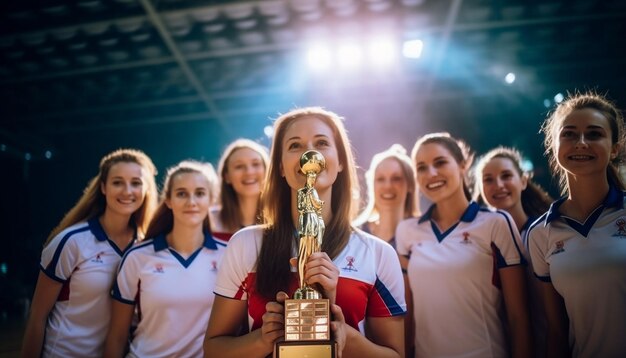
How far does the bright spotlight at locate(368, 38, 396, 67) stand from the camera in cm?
581

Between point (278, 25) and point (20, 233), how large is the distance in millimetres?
6091

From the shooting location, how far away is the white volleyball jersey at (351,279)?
5.10ft

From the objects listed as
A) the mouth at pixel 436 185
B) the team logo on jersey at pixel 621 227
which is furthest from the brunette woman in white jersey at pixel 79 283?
the team logo on jersey at pixel 621 227

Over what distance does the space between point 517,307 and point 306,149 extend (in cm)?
132

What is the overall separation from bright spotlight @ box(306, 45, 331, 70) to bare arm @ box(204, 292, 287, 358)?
15.7 feet

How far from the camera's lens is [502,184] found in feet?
9.93

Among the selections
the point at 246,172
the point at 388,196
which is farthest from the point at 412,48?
the point at 246,172

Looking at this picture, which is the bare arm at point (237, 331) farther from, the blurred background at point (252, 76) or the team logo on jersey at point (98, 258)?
the blurred background at point (252, 76)

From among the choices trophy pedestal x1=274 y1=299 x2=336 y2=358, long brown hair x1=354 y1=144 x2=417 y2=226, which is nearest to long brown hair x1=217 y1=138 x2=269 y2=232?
long brown hair x1=354 y1=144 x2=417 y2=226

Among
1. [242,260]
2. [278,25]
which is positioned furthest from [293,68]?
[242,260]

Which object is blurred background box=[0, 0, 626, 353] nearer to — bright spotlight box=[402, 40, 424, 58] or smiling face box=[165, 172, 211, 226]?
bright spotlight box=[402, 40, 424, 58]

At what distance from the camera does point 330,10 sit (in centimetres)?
525

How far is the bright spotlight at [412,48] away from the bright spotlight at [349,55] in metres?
0.55

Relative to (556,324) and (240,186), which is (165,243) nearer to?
(240,186)
